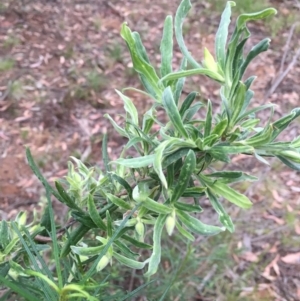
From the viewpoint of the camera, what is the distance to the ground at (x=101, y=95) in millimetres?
2162

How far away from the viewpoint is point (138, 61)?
763mm

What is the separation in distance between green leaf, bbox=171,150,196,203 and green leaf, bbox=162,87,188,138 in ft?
0.17

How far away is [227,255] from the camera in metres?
2.08

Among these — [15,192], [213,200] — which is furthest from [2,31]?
[213,200]

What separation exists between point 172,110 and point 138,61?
0.12 meters

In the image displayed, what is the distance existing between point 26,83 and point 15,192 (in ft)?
2.60

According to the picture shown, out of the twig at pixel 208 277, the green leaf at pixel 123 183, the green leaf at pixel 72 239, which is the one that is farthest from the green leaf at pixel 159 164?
the twig at pixel 208 277

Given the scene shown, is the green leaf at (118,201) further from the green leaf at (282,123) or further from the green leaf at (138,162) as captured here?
the green leaf at (282,123)

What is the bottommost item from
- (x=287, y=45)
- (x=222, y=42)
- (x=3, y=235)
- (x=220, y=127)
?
(x=287, y=45)

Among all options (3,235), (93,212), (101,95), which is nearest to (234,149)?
(93,212)

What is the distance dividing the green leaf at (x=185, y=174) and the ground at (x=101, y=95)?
1.33 m

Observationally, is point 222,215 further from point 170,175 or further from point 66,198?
point 66,198

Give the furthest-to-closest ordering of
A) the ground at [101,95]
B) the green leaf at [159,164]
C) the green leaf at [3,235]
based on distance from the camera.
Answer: the ground at [101,95]
the green leaf at [3,235]
the green leaf at [159,164]

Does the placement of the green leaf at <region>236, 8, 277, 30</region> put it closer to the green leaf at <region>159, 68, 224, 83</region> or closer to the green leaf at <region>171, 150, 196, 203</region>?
the green leaf at <region>159, 68, 224, 83</region>
